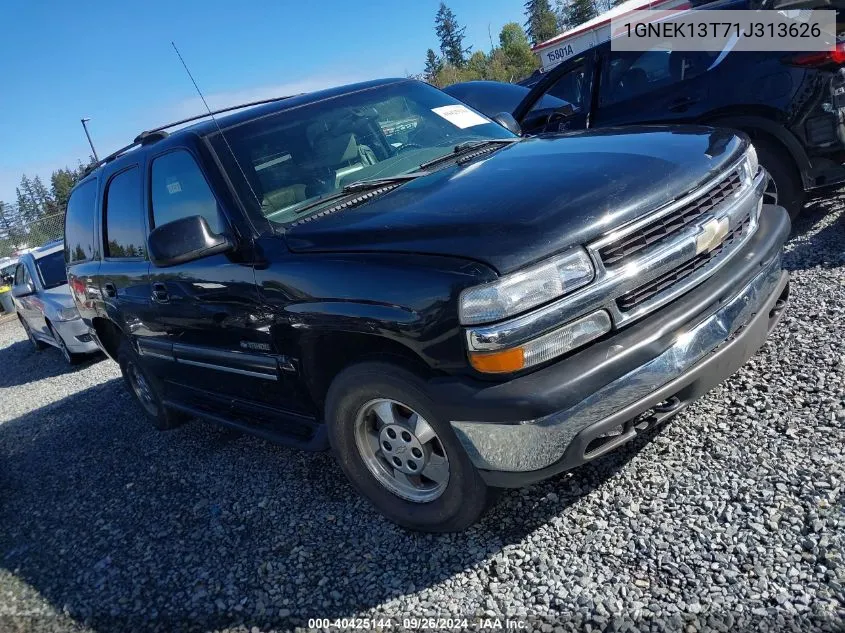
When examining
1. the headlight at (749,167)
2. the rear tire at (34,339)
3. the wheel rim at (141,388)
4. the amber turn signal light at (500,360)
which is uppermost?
the headlight at (749,167)

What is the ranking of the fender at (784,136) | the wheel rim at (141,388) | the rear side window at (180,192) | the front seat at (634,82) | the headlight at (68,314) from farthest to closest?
1. the headlight at (68,314)
2. the front seat at (634,82)
3. the wheel rim at (141,388)
4. the fender at (784,136)
5. the rear side window at (180,192)

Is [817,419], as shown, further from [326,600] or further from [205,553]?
[205,553]

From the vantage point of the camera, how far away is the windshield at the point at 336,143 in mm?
3182

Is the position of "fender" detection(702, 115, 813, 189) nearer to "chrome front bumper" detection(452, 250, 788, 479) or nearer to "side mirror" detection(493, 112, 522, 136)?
"side mirror" detection(493, 112, 522, 136)

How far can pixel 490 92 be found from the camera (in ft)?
27.0

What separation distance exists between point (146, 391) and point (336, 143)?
9.40 ft

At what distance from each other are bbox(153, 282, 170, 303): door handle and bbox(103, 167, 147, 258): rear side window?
32 cm

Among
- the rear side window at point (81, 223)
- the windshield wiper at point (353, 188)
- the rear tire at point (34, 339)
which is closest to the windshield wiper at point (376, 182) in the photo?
the windshield wiper at point (353, 188)

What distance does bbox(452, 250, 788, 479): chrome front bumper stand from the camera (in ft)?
7.42

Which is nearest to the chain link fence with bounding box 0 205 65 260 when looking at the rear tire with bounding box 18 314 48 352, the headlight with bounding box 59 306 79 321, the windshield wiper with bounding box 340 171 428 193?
the rear tire with bounding box 18 314 48 352

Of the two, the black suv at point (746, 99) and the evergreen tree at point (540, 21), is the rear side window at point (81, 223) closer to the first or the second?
the black suv at point (746, 99)

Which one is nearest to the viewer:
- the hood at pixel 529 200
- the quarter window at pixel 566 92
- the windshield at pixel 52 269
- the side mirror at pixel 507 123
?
the hood at pixel 529 200

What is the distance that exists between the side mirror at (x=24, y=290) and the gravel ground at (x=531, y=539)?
609 centimetres

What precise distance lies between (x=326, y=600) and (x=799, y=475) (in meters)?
1.99
